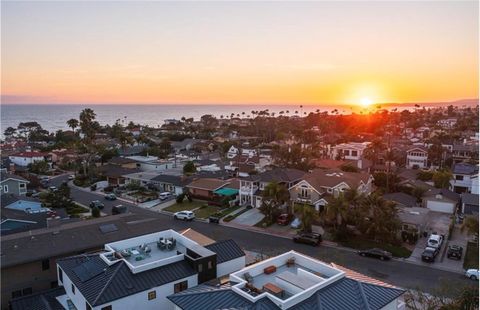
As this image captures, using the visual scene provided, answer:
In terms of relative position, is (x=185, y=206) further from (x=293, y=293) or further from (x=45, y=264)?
(x=293, y=293)

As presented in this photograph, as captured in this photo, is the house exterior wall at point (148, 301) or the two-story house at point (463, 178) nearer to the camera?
the house exterior wall at point (148, 301)

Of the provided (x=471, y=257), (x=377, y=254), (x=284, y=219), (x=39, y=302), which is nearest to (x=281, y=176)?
(x=284, y=219)

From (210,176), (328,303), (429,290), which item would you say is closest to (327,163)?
(210,176)

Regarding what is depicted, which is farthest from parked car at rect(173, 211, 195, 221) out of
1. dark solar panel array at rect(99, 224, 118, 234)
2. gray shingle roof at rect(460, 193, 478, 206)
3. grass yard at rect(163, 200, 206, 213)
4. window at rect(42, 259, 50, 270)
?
gray shingle roof at rect(460, 193, 478, 206)

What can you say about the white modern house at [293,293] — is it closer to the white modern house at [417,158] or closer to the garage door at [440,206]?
the garage door at [440,206]

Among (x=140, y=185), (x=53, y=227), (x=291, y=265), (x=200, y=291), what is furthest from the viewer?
(x=140, y=185)

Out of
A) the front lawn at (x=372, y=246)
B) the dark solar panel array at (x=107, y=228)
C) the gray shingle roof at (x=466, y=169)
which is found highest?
the gray shingle roof at (x=466, y=169)

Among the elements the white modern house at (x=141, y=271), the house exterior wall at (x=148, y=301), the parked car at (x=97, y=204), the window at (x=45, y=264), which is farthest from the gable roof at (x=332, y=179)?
the window at (x=45, y=264)

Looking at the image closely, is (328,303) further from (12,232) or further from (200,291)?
(12,232)
